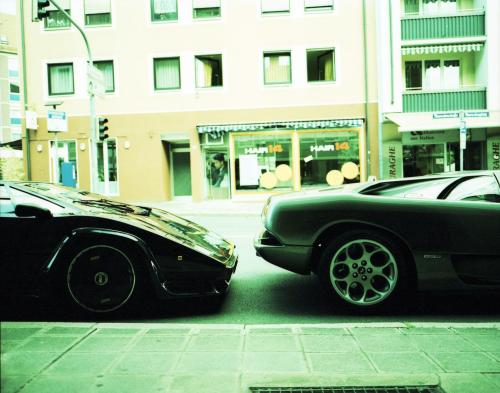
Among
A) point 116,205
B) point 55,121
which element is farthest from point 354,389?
point 55,121

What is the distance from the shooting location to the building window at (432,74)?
66.7ft

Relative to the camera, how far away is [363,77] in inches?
770

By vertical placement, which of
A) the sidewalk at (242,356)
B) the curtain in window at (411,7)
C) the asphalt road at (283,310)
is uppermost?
the curtain in window at (411,7)

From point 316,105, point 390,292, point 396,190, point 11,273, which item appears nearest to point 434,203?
point 396,190

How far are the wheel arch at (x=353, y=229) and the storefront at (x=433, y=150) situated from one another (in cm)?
1587

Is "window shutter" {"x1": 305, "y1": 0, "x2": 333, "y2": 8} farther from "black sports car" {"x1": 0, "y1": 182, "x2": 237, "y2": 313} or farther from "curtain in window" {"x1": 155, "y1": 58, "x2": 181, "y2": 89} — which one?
"black sports car" {"x1": 0, "y1": 182, "x2": 237, "y2": 313}

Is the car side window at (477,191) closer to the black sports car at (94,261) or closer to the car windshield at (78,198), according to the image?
the black sports car at (94,261)

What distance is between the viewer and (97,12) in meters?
20.7

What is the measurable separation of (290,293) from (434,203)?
1727mm

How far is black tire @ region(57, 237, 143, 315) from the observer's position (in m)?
4.16

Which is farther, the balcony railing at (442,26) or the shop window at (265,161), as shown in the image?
the shop window at (265,161)

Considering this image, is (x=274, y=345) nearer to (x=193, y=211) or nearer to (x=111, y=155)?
(x=193, y=211)

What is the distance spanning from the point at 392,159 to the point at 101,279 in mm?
17280

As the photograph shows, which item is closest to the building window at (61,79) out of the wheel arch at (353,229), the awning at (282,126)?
the awning at (282,126)
